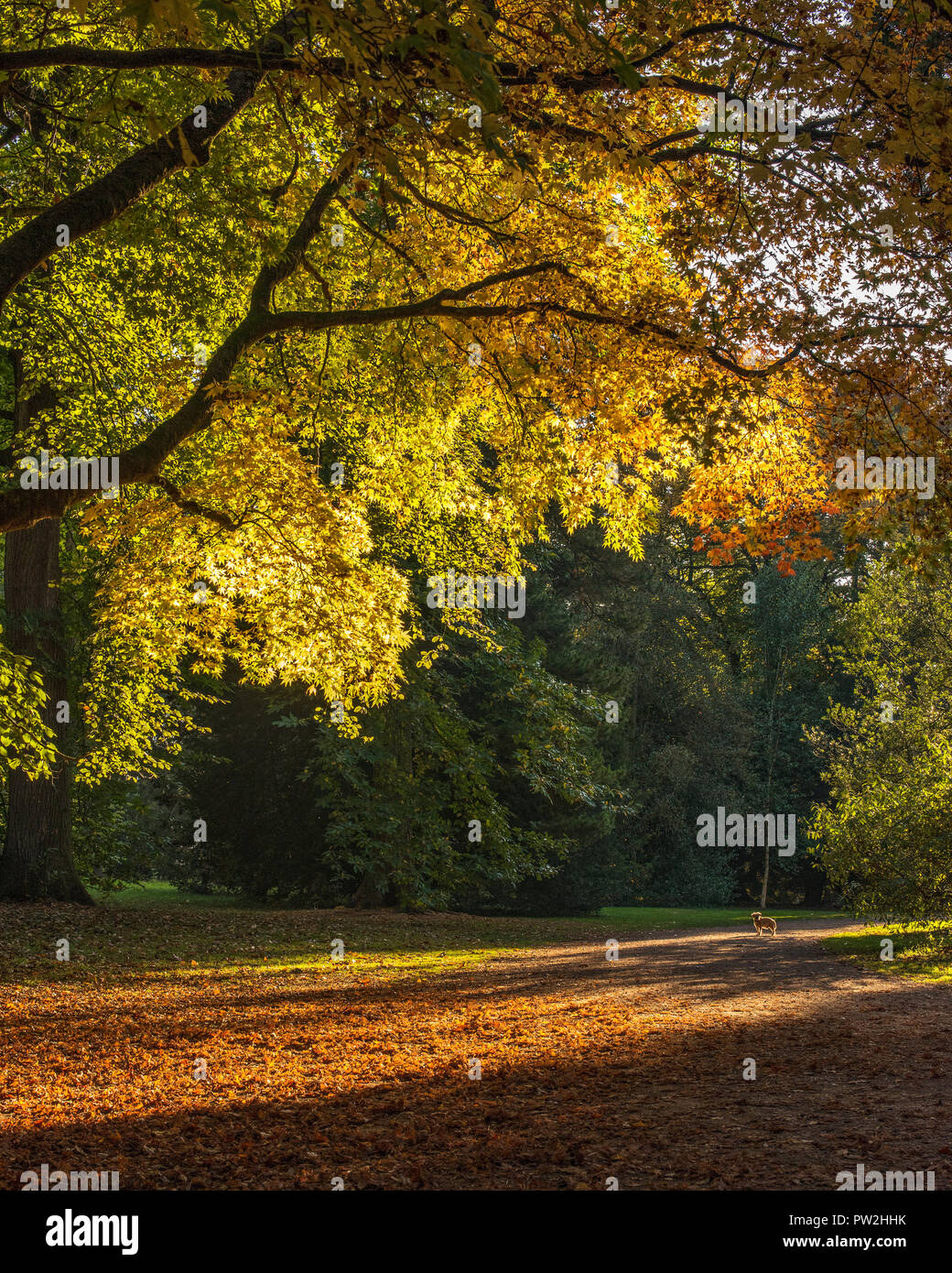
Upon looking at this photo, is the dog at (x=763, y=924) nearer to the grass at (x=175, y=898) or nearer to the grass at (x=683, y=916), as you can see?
the grass at (x=683, y=916)

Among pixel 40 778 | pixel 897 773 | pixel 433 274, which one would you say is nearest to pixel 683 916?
pixel 897 773

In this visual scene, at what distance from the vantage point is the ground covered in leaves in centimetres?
547

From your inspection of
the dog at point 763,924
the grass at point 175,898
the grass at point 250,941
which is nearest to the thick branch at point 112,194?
the grass at point 250,941

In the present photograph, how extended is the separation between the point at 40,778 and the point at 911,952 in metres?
14.0

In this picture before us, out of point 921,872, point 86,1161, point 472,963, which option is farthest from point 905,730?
point 86,1161

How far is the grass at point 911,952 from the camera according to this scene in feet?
49.7

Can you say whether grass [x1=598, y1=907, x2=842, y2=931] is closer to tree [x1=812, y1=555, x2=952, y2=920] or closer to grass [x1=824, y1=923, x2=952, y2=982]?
tree [x1=812, y1=555, x2=952, y2=920]

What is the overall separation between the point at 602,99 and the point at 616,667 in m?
22.9

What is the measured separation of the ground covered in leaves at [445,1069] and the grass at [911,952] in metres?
0.78

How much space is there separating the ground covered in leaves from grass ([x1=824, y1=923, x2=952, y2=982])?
2.56 ft

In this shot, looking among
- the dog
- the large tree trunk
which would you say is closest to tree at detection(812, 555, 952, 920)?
the dog

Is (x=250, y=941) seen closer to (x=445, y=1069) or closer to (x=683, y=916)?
(x=445, y=1069)

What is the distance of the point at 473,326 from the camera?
10117mm

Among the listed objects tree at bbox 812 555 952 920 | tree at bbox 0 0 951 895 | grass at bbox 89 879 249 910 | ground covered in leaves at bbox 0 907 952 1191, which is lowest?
grass at bbox 89 879 249 910
